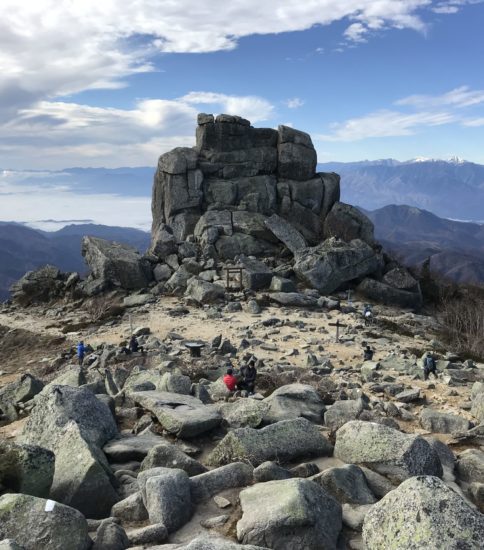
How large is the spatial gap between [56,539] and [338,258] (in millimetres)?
38120

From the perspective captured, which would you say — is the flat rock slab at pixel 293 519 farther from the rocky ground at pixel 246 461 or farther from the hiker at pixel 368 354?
the hiker at pixel 368 354

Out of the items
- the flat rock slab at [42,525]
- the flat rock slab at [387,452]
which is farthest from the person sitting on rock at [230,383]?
the flat rock slab at [42,525]

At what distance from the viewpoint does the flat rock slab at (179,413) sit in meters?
12.4

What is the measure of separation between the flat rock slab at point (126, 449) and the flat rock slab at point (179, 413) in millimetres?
985

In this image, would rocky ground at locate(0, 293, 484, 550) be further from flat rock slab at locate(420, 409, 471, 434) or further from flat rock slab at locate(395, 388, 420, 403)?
flat rock slab at locate(395, 388, 420, 403)

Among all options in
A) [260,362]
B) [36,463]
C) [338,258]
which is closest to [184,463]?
[36,463]

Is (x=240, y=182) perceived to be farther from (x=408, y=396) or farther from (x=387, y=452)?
(x=387, y=452)

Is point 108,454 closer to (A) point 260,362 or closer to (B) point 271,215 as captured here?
(A) point 260,362

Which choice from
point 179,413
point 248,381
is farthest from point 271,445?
point 248,381

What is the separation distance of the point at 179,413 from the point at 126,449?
227 cm

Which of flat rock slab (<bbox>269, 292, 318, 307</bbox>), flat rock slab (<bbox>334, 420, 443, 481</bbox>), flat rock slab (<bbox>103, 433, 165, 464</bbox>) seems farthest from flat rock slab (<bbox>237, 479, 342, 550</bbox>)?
flat rock slab (<bbox>269, 292, 318, 307</bbox>)

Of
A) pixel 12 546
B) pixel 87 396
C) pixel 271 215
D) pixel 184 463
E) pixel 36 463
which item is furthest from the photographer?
pixel 271 215

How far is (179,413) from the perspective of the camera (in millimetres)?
13023

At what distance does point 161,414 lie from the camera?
43.2ft
